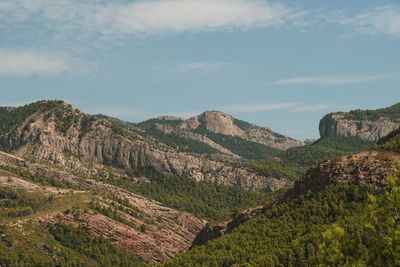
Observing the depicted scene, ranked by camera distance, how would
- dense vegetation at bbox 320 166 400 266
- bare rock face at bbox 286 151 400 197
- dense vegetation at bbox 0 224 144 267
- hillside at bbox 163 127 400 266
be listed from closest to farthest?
dense vegetation at bbox 320 166 400 266
hillside at bbox 163 127 400 266
bare rock face at bbox 286 151 400 197
dense vegetation at bbox 0 224 144 267

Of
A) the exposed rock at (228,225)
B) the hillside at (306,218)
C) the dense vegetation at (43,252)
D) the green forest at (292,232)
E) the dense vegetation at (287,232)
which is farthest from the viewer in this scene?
the exposed rock at (228,225)

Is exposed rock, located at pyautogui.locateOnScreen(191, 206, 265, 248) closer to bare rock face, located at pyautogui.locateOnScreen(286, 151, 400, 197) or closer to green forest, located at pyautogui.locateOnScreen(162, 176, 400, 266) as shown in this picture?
green forest, located at pyautogui.locateOnScreen(162, 176, 400, 266)

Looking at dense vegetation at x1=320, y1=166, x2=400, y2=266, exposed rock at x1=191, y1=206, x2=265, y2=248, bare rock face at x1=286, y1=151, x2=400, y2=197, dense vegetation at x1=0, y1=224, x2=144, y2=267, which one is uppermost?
bare rock face at x1=286, y1=151, x2=400, y2=197

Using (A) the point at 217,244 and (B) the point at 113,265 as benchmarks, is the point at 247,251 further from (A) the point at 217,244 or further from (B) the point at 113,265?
(B) the point at 113,265

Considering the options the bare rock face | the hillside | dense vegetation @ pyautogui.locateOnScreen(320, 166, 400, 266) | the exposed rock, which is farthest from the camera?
the exposed rock

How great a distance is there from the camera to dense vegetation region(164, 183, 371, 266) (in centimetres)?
12875

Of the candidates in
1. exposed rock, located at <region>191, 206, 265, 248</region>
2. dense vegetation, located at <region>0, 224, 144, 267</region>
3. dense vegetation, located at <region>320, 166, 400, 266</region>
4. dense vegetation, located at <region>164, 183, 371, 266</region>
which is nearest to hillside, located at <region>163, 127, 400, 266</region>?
dense vegetation, located at <region>164, 183, 371, 266</region>

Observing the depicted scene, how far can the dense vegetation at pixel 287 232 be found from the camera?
12875 cm

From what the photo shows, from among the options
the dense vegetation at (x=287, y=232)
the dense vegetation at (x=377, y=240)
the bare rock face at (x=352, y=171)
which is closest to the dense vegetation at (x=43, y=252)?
the dense vegetation at (x=287, y=232)

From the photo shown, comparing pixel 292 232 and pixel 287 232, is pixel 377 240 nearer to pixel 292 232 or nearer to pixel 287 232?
pixel 292 232

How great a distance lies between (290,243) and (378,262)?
8891cm

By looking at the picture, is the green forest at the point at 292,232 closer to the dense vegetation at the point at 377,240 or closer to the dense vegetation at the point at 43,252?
the dense vegetation at the point at 43,252

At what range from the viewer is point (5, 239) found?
18175 cm

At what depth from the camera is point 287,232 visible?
14538 centimetres
